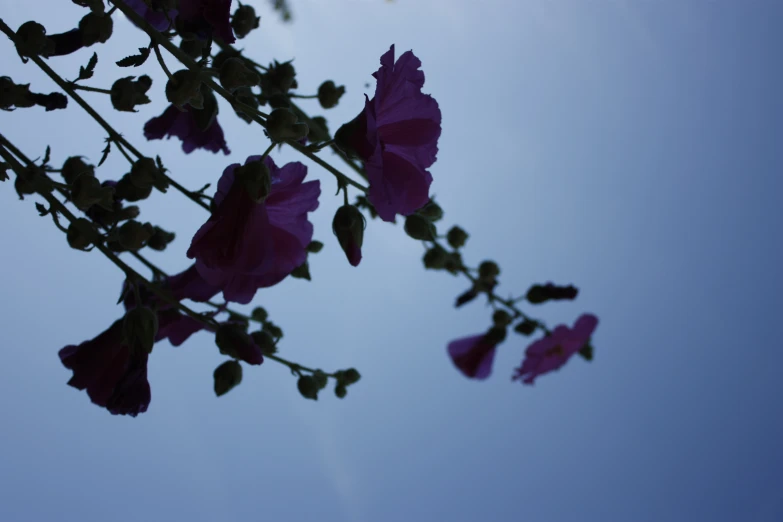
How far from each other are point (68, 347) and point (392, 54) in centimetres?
49

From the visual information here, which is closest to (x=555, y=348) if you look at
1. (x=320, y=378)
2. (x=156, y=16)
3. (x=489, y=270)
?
(x=489, y=270)

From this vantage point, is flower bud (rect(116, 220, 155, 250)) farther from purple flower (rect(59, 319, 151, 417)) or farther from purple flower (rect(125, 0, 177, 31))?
purple flower (rect(125, 0, 177, 31))

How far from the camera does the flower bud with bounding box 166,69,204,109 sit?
1.78 feet

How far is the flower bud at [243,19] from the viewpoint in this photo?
749mm

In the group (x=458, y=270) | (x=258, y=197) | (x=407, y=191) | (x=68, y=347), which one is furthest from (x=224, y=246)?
(x=458, y=270)

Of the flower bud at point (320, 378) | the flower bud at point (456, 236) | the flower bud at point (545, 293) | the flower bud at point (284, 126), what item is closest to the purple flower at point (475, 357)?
the flower bud at point (545, 293)

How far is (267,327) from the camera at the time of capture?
0.89m

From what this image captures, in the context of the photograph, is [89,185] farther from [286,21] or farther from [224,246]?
[286,21]

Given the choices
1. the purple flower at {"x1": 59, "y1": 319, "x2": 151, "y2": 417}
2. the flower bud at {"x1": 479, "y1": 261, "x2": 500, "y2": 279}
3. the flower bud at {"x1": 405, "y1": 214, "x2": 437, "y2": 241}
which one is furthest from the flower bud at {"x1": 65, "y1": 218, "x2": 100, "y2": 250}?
the flower bud at {"x1": 479, "y1": 261, "x2": 500, "y2": 279}

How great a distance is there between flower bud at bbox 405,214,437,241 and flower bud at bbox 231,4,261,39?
305 millimetres

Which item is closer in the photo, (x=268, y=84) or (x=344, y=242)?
(x=344, y=242)

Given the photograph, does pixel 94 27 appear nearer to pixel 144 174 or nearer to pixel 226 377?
pixel 144 174

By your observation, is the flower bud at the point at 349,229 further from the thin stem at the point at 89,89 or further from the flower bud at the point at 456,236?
the flower bud at the point at 456,236

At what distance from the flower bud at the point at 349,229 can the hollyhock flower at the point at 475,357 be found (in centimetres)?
74
